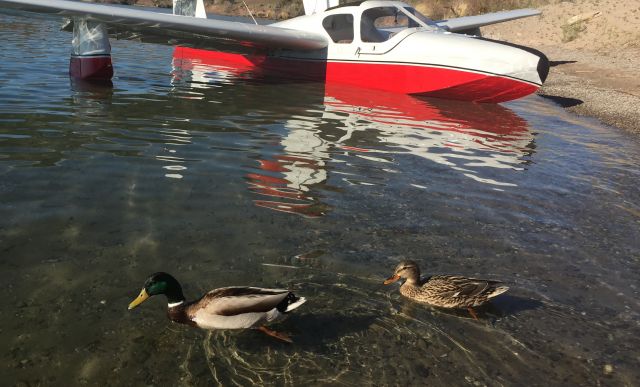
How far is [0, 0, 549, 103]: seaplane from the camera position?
46.2 feet

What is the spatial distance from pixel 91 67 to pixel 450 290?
14.8 meters

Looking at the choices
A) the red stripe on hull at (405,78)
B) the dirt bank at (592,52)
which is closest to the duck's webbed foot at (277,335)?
the red stripe on hull at (405,78)

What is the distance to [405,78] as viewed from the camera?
52.9 ft

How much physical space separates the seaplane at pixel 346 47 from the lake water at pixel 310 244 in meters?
3.26

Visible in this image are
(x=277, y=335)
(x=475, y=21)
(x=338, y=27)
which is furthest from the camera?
(x=475, y=21)

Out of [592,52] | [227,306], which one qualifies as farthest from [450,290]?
[592,52]

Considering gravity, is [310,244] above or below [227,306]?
below

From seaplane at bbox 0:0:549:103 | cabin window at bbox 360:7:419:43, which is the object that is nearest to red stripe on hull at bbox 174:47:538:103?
seaplane at bbox 0:0:549:103

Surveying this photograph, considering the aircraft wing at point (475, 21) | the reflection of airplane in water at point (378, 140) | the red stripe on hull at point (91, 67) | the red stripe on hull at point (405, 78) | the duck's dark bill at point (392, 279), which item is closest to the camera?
the duck's dark bill at point (392, 279)

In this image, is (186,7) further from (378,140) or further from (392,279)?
(392,279)

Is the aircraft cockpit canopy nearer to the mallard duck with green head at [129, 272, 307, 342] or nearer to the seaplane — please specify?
the seaplane

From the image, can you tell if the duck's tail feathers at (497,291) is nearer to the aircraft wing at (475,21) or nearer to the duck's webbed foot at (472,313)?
the duck's webbed foot at (472,313)

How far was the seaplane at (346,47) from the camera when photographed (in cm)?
1407

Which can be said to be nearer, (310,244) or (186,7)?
(310,244)
